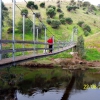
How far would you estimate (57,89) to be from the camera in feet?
85.2

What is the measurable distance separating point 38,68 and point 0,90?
15.3m

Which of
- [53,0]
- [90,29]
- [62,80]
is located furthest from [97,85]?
[53,0]

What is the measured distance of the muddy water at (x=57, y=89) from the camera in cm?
2264

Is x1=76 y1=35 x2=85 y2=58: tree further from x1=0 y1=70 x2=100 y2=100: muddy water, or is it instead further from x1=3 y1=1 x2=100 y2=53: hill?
x1=0 y1=70 x2=100 y2=100: muddy water

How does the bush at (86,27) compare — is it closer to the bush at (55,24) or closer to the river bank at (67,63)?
the bush at (55,24)

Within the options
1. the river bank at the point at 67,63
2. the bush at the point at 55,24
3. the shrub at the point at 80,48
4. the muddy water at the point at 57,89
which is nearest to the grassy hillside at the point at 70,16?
the bush at the point at 55,24

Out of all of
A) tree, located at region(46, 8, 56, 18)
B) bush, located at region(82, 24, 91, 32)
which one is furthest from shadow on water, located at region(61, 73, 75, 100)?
tree, located at region(46, 8, 56, 18)

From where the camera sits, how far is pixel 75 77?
3328 cm

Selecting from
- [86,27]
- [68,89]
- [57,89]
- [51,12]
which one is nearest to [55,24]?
[51,12]

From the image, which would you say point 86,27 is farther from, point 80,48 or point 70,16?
point 80,48

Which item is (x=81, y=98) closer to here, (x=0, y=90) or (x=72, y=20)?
(x=0, y=90)

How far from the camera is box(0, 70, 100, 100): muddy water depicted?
2264 centimetres

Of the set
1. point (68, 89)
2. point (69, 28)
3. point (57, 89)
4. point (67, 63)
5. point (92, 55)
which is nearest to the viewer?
point (57, 89)

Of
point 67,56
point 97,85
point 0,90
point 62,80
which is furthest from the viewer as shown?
point 67,56
